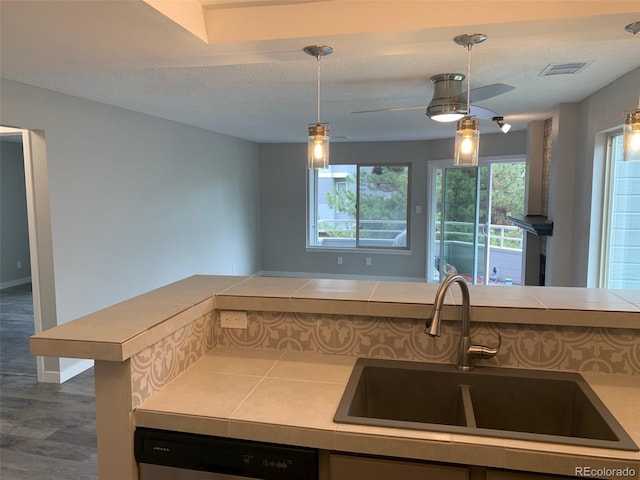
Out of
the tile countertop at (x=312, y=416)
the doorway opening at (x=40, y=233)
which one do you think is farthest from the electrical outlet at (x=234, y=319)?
the doorway opening at (x=40, y=233)

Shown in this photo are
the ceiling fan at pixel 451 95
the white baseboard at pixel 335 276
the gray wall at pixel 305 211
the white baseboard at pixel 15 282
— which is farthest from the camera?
the white baseboard at pixel 335 276

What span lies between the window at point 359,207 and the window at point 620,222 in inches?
150

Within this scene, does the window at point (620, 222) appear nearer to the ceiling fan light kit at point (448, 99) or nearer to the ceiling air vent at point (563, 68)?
the ceiling air vent at point (563, 68)

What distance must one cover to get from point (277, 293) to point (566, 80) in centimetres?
289

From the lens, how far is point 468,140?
1.80 meters

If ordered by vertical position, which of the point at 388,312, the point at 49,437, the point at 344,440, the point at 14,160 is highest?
the point at 14,160

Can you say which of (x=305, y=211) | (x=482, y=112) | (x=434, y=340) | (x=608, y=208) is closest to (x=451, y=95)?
(x=482, y=112)

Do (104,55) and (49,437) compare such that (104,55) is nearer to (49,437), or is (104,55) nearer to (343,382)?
(343,382)

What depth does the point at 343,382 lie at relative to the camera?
1482 millimetres

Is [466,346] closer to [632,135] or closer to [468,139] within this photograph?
[468,139]

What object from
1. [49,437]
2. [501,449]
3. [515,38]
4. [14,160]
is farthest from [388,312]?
[14,160]

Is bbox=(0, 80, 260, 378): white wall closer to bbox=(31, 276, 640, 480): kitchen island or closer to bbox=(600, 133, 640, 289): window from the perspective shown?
bbox=(31, 276, 640, 480): kitchen island

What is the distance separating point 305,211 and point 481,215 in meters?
2.88

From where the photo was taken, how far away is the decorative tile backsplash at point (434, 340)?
1523 millimetres
